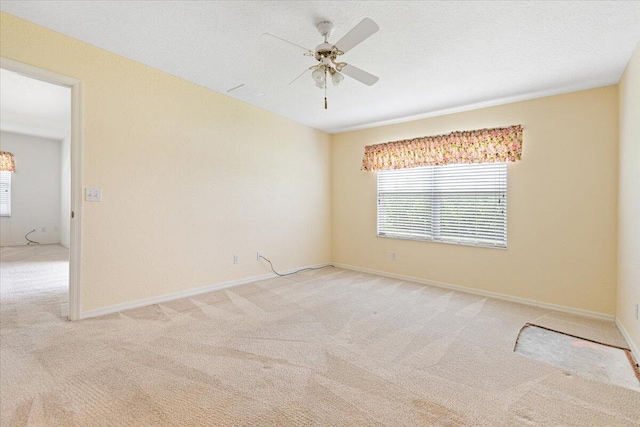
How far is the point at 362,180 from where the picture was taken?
525cm

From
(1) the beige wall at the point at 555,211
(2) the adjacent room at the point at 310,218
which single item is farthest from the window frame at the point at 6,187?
(1) the beige wall at the point at 555,211

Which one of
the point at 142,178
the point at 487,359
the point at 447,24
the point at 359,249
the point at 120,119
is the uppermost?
the point at 447,24

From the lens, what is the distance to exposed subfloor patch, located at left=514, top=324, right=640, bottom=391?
2.08 m

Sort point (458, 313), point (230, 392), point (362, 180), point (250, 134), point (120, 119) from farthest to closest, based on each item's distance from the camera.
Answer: point (362, 180) → point (250, 134) → point (458, 313) → point (120, 119) → point (230, 392)

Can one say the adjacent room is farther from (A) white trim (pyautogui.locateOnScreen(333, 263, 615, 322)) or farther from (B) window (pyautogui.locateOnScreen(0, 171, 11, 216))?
(B) window (pyautogui.locateOnScreen(0, 171, 11, 216))

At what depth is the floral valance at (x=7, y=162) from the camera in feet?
22.2

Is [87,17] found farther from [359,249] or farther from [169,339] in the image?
[359,249]

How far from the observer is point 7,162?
682cm

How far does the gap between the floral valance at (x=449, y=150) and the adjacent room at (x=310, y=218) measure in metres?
0.03

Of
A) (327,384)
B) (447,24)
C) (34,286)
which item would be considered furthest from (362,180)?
(34,286)

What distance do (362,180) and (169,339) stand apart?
149 inches

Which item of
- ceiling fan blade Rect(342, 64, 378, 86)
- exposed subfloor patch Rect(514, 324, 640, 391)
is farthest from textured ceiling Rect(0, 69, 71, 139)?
exposed subfloor patch Rect(514, 324, 640, 391)

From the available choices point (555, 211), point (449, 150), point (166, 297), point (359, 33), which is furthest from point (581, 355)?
point (166, 297)

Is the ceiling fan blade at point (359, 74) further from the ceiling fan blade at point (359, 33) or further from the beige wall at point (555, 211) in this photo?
the beige wall at point (555, 211)
